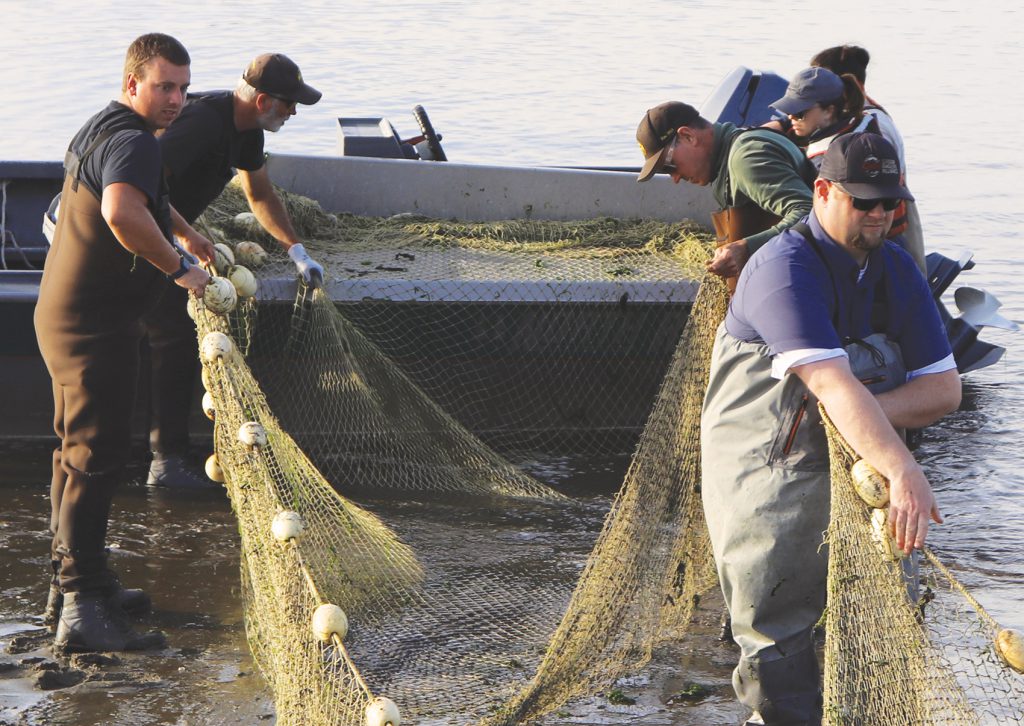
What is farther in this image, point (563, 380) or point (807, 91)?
point (563, 380)

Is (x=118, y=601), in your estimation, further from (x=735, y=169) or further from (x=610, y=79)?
(x=610, y=79)

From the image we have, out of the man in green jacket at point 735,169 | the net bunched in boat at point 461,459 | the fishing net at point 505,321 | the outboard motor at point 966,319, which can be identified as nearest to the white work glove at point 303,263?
the net bunched in boat at point 461,459

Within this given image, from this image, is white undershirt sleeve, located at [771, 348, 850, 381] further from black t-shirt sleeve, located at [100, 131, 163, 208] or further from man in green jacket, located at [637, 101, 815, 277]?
black t-shirt sleeve, located at [100, 131, 163, 208]

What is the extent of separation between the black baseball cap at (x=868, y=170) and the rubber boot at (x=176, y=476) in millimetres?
3821

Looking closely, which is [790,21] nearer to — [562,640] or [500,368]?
[500,368]

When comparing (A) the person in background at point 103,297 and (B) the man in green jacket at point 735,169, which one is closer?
(A) the person in background at point 103,297

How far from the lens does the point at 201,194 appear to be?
219 inches

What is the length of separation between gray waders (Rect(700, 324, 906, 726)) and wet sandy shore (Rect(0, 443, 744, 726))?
0.89m

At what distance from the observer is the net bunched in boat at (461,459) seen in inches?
160

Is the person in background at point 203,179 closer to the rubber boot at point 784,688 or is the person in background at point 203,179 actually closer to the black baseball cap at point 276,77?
the black baseball cap at point 276,77

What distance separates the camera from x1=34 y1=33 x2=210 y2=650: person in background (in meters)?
4.17

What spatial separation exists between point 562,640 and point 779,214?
5.41 ft

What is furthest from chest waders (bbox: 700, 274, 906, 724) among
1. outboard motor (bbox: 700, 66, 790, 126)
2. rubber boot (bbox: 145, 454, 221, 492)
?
outboard motor (bbox: 700, 66, 790, 126)

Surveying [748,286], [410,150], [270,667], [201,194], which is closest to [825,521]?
[748,286]
